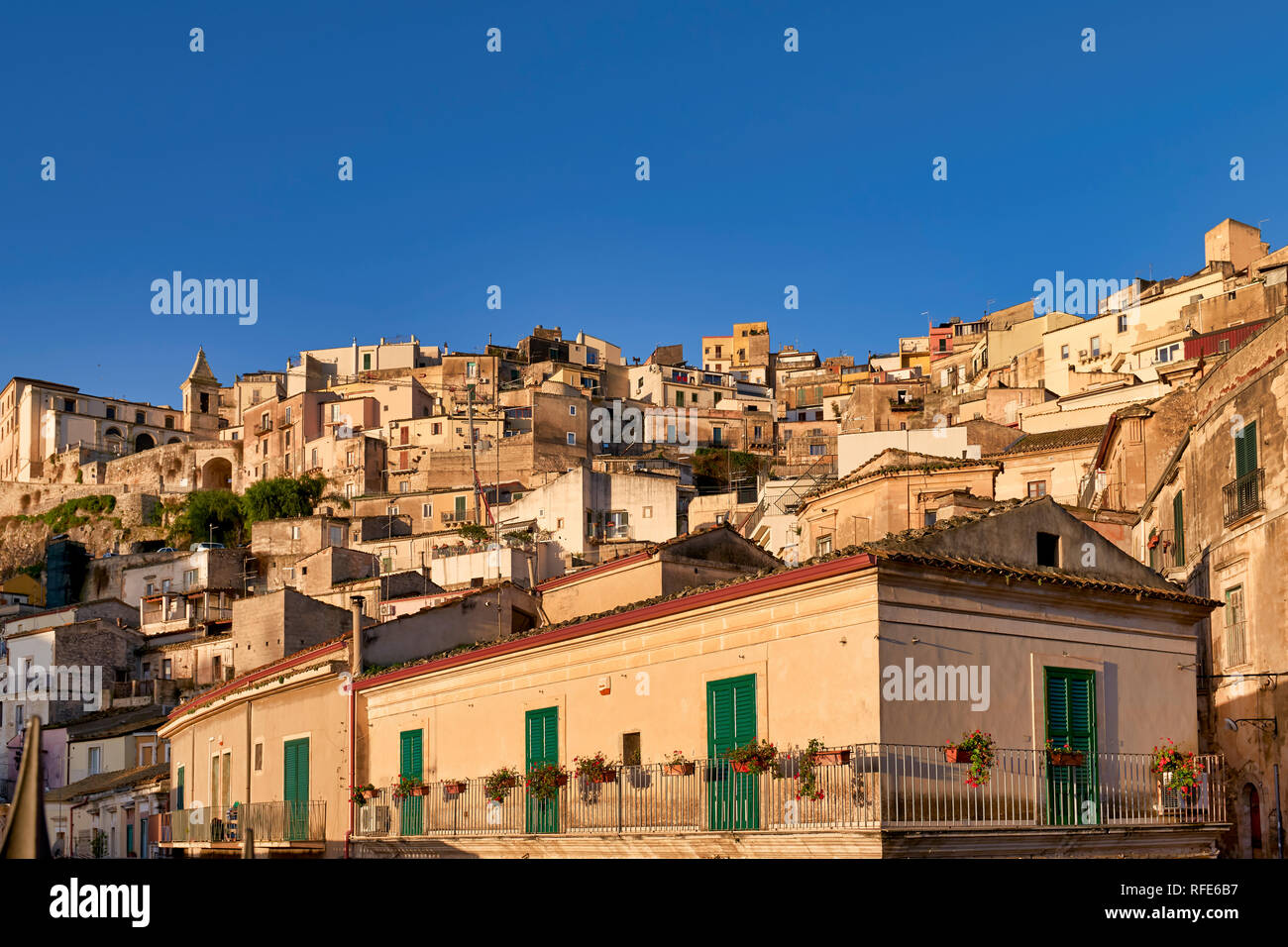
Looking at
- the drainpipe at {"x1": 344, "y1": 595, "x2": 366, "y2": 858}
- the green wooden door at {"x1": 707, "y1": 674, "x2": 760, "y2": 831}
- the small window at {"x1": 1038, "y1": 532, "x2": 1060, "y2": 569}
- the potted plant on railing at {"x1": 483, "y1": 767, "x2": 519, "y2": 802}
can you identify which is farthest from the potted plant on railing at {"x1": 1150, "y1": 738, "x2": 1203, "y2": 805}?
the drainpipe at {"x1": 344, "y1": 595, "x2": 366, "y2": 858}

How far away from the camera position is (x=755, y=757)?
59.4 feet

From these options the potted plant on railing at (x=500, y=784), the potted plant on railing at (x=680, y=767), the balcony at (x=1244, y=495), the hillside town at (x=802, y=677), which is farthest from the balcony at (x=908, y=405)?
the potted plant on railing at (x=680, y=767)

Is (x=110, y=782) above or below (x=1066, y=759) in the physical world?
below

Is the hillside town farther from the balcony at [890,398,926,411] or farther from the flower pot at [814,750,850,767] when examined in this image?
the balcony at [890,398,926,411]

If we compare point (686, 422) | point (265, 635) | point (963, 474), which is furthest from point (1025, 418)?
point (686, 422)

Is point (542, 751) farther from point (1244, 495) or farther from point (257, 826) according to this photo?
point (1244, 495)

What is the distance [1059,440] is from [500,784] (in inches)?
1233

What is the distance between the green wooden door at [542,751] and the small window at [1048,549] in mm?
7822

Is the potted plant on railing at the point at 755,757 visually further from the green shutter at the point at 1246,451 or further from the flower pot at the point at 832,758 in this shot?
Answer: the green shutter at the point at 1246,451

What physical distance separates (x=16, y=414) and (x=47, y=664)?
215 ft

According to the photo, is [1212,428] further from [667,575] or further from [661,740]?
[661,740]

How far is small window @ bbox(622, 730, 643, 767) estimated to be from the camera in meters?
20.8

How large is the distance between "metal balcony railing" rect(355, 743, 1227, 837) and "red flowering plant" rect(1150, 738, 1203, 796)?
0.12 metres

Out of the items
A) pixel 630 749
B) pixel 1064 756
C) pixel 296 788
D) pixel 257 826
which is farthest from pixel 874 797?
pixel 257 826
